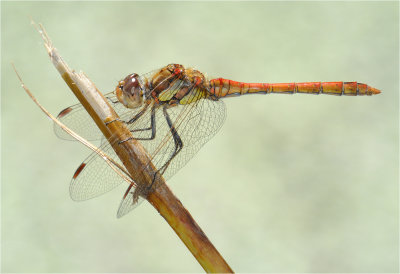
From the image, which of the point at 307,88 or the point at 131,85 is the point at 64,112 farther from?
the point at 307,88

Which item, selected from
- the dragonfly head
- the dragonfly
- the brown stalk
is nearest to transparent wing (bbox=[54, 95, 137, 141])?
the dragonfly

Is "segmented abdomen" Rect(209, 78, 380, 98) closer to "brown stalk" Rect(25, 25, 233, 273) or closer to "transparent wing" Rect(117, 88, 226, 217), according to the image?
"transparent wing" Rect(117, 88, 226, 217)

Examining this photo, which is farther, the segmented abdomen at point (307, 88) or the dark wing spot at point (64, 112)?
the segmented abdomen at point (307, 88)

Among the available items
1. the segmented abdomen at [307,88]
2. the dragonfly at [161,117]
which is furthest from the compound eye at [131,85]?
the segmented abdomen at [307,88]

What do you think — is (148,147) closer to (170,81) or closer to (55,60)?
(170,81)

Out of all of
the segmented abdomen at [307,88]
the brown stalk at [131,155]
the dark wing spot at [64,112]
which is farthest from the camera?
the segmented abdomen at [307,88]

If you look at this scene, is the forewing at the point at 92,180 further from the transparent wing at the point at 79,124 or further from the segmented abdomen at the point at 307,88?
the segmented abdomen at the point at 307,88
